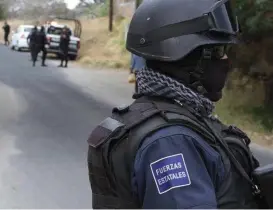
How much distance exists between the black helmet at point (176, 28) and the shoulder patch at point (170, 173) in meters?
0.38

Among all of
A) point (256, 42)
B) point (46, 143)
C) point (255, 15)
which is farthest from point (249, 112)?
point (46, 143)

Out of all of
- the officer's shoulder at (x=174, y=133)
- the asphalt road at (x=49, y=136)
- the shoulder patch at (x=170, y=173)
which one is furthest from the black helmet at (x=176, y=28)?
the asphalt road at (x=49, y=136)

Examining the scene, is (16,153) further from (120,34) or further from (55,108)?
(120,34)

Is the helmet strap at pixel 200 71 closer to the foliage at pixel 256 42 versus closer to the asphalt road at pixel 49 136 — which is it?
the asphalt road at pixel 49 136

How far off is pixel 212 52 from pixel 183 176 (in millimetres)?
533

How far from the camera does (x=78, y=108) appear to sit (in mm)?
12445

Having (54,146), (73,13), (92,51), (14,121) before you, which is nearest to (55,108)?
(14,121)

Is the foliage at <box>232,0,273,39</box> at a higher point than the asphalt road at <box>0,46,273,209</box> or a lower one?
higher

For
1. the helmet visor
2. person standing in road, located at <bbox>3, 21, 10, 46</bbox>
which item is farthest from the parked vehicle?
the helmet visor

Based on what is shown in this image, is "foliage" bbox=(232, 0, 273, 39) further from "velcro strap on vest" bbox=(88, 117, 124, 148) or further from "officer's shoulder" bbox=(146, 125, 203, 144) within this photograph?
"officer's shoulder" bbox=(146, 125, 203, 144)

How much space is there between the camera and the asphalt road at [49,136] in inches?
236

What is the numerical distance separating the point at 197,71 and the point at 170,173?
0.44 meters

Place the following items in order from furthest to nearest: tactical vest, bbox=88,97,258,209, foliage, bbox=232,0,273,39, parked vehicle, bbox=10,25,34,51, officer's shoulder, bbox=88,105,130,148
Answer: parked vehicle, bbox=10,25,34,51
foliage, bbox=232,0,273,39
officer's shoulder, bbox=88,105,130,148
tactical vest, bbox=88,97,258,209

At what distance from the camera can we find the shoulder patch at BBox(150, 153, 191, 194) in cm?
157
